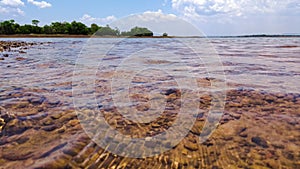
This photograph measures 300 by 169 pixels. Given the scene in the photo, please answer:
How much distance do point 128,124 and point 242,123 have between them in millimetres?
1282

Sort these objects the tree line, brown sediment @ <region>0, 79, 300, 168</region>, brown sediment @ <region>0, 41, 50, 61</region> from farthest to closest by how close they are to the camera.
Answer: the tree line < brown sediment @ <region>0, 41, 50, 61</region> < brown sediment @ <region>0, 79, 300, 168</region>

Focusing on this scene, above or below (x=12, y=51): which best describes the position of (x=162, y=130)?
below

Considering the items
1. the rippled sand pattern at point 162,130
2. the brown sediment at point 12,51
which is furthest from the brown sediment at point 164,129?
the brown sediment at point 12,51

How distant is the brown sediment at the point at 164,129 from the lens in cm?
183

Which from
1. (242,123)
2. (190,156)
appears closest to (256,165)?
(190,156)

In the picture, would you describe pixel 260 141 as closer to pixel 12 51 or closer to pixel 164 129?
pixel 164 129

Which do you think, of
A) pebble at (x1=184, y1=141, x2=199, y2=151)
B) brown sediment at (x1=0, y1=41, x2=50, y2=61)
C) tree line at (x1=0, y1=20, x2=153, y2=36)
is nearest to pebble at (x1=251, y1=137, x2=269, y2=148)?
pebble at (x1=184, y1=141, x2=199, y2=151)

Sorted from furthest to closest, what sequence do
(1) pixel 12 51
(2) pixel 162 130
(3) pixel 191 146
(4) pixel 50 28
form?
(4) pixel 50 28 → (1) pixel 12 51 → (2) pixel 162 130 → (3) pixel 191 146

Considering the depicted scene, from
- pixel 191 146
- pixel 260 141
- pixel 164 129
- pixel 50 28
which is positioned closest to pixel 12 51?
pixel 164 129

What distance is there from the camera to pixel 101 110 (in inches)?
113

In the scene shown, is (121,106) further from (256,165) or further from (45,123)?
(256,165)

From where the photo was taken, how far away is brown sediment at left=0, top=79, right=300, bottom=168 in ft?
5.99

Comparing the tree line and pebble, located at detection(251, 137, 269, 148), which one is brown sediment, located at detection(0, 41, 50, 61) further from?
the tree line

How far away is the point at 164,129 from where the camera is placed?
241 cm
